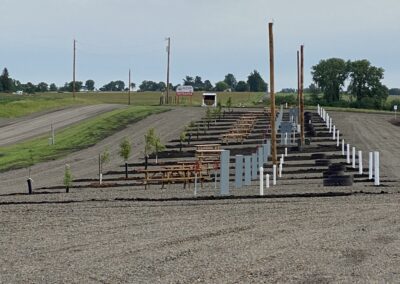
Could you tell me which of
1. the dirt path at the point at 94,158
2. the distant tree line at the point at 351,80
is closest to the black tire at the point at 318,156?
the dirt path at the point at 94,158

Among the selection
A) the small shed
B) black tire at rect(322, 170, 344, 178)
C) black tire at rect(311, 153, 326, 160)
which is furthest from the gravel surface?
the small shed

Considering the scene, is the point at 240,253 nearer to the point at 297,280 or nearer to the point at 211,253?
the point at 211,253

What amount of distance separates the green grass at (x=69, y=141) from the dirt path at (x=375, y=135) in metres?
16.6

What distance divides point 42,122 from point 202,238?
Answer: 55.1 m

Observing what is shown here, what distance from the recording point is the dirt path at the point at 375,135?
119ft

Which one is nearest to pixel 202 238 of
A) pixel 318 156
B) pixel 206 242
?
pixel 206 242

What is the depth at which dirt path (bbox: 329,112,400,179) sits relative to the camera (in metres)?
36.3

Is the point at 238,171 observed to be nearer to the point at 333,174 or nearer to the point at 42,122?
the point at 333,174

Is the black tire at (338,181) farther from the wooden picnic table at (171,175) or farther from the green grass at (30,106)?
the green grass at (30,106)

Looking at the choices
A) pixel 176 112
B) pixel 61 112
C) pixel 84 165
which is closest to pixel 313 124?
pixel 176 112

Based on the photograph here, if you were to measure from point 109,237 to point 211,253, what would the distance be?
9.82 ft

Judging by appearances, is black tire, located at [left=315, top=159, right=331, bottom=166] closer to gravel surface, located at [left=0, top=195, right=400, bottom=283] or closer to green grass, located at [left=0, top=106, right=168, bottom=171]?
gravel surface, located at [left=0, top=195, right=400, bottom=283]

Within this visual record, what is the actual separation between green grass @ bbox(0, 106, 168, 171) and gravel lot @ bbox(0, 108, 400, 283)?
738 inches

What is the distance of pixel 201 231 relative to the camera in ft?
53.7
